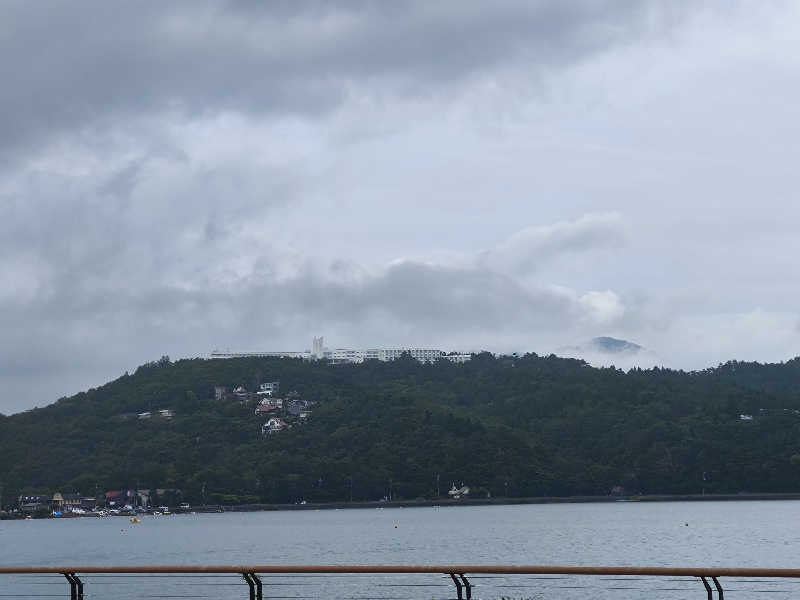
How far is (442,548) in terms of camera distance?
102 metres

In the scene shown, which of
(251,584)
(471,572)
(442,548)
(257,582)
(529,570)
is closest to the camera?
(529,570)

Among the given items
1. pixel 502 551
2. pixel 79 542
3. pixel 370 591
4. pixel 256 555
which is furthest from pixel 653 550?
pixel 79 542

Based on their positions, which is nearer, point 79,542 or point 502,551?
point 502,551

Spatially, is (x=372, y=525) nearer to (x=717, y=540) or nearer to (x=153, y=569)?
(x=717, y=540)

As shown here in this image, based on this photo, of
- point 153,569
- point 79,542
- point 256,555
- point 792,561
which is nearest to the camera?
point 153,569

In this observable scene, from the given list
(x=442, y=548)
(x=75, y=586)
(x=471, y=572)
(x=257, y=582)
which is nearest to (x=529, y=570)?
(x=471, y=572)

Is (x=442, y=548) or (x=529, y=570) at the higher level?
(x=529, y=570)

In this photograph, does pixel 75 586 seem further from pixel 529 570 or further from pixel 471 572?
pixel 529 570

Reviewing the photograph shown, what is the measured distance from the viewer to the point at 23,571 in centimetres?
1856

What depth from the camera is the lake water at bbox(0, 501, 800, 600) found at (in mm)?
57250

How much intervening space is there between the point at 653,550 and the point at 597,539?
17.6 meters

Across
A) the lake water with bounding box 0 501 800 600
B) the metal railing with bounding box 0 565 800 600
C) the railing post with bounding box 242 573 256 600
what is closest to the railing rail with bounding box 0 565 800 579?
the metal railing with bounding box 0 565 800 600

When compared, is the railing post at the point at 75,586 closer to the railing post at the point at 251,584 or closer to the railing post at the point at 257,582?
the railing post at the point at 251,584

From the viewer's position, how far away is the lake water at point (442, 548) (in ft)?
188
